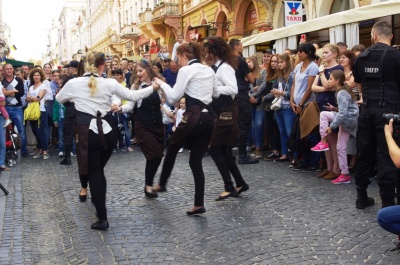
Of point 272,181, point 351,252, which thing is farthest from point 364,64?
point 272,181

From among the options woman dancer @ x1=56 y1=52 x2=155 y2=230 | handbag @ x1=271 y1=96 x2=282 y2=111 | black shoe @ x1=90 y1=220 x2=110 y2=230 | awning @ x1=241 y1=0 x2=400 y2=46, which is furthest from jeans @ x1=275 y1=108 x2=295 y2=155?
black shoe @ x1=90 y1=220 x2=110 y2=230

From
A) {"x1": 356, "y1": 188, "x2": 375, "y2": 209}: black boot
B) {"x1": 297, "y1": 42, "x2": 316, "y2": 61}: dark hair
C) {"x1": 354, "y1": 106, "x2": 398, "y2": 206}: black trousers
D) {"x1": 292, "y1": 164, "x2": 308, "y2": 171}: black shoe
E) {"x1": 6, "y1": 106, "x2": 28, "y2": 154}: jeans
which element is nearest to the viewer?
{"x1": 354, "y1": 106, "x2": 398, "y2": 206}: black trousers

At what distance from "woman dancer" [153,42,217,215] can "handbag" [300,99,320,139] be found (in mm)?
3006

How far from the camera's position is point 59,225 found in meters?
6.40

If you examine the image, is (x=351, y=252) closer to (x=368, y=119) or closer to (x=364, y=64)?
(x=368, y=119)

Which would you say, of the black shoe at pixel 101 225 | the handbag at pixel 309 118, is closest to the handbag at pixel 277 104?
the handbag at pixel 309 118

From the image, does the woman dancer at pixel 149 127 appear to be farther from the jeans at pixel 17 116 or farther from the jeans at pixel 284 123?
the jeans at pixel 17 116

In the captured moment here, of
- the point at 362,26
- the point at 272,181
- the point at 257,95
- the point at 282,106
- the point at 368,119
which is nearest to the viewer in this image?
the point at 368,119

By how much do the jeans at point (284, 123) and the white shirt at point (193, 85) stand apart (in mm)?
3864

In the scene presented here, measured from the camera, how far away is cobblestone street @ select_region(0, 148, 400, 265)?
507 cm

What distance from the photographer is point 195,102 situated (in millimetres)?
6418

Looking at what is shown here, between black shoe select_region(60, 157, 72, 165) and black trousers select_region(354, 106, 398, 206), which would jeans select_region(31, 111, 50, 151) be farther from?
black trousers select_region(354, 106, 398, 206)

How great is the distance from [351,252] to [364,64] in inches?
86.7

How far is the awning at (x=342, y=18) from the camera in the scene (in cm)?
958
